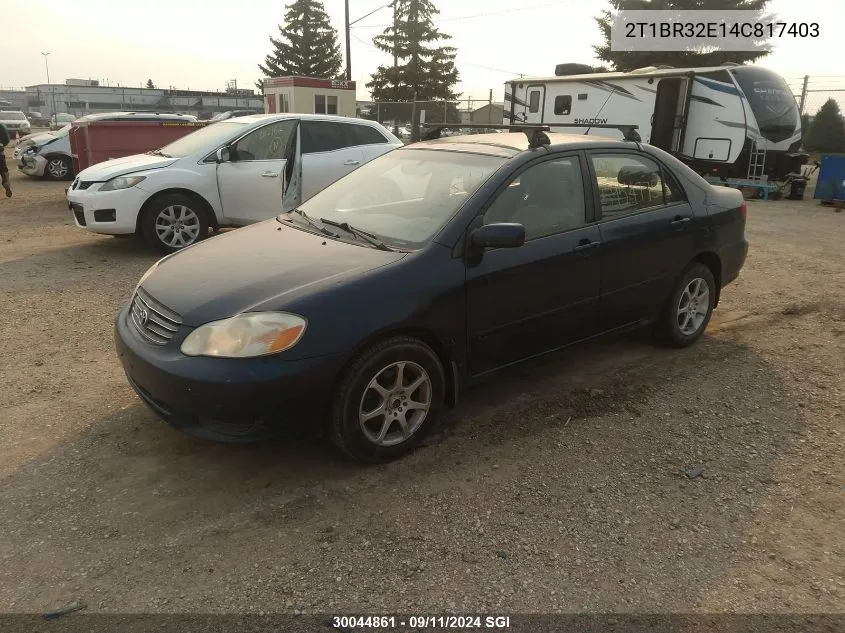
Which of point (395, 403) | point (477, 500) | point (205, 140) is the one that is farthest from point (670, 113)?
point (477, 500)

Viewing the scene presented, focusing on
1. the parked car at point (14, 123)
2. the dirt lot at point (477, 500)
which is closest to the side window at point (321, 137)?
the dirt lot at point (477, 500)

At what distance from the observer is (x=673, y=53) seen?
29.0m

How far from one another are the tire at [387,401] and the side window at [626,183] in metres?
1.70

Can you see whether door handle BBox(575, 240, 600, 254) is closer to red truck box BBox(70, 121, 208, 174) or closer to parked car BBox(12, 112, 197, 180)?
red truck box BBox(70, 121, 208, 174)

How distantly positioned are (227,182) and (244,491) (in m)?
5.60

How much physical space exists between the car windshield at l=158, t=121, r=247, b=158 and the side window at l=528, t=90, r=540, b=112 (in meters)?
12.3

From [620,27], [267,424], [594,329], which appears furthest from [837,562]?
[620,27]

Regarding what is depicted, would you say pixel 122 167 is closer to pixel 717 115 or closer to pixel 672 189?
pixel 672 189

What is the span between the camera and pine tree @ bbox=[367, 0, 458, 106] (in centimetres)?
4412

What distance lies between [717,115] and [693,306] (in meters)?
11.5

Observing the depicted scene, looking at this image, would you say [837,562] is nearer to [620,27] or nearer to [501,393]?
[501,393]

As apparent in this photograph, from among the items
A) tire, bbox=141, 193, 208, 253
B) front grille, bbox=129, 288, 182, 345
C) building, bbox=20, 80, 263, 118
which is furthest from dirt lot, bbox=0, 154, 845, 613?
building, bbox=20, 80, 263, 118

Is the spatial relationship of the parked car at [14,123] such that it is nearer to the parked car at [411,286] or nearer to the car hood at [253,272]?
the car hood at [253,272]

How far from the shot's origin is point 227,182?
25.9 feet
